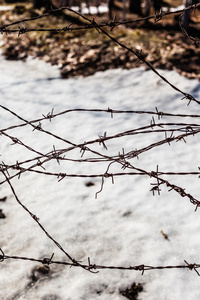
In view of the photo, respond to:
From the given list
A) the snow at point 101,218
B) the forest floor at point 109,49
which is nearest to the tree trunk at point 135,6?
the forest floor at point 109,49

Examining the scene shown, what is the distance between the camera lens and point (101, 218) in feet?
9.43

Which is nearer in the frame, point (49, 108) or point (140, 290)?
point (140, 290)

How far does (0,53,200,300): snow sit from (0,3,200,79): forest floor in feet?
4.78

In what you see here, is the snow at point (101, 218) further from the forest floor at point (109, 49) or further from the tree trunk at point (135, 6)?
the tree trunk at point (135, 6)

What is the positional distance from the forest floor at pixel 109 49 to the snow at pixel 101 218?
146 cm

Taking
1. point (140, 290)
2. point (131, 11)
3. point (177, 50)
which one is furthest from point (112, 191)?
point (131, 11)

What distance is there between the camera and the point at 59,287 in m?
2.28

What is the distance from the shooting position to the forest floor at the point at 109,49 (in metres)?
6.05

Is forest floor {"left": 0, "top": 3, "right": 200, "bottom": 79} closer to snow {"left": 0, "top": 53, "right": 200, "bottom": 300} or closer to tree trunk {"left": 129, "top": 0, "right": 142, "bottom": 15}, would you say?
snow {"left": 0, "top": 53, "right": 200, "bottom": 300}

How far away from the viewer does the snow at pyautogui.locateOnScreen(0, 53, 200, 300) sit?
228 cm

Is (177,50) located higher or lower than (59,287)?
higher

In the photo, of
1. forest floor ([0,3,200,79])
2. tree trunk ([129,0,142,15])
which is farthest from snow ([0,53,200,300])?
tree trunk ([129,0,142,15])

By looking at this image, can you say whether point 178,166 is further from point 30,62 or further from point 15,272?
point 30,62

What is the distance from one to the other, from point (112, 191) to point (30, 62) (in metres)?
5.03
